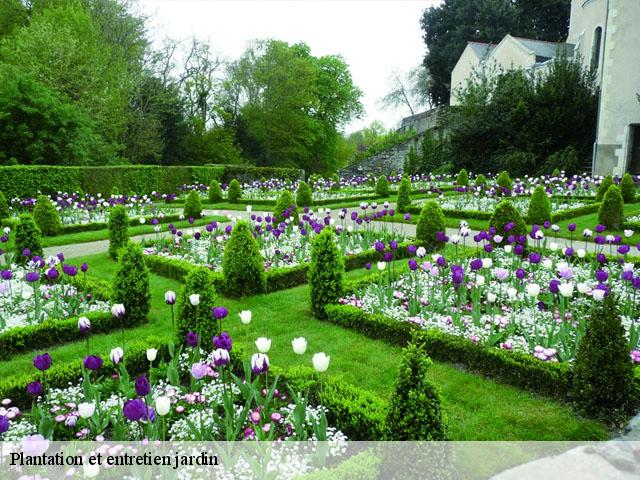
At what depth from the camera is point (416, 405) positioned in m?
2.58

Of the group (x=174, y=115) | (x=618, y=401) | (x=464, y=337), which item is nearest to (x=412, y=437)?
(x=618, y=401)

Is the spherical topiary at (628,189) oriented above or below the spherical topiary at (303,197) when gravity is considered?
above

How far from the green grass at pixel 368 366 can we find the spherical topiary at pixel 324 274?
0.27 m

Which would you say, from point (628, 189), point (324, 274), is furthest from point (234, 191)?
point (324, 274)

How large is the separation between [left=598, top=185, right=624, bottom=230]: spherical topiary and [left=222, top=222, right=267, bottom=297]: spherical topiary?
8.08 m

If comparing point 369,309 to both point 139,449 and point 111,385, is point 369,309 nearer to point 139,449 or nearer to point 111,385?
point 111,385

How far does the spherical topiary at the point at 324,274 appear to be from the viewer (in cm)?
602

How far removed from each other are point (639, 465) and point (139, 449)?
2.68 meters

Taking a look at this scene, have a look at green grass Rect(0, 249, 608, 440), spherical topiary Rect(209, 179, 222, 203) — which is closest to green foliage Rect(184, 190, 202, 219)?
spherical topiary Rect(209, 179, 222, 203)

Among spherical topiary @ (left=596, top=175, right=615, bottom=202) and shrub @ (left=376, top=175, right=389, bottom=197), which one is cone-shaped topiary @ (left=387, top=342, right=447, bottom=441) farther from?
shrub @ (left=376, top=175, right=389, bottom=197)

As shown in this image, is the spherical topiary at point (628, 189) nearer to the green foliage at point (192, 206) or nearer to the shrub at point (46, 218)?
the green foliage at point (192, 206)

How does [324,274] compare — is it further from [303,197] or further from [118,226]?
→ [303,197]

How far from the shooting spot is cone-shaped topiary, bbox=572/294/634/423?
139 inches

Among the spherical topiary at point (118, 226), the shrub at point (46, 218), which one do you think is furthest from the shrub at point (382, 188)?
the spherical topiary at point (118, 226)
